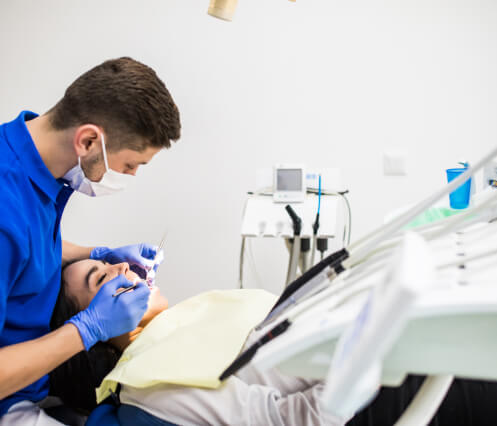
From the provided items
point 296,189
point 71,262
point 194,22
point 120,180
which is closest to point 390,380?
Result: point 120,180

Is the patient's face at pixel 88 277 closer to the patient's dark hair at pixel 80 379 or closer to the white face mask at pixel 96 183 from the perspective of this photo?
the patient's dark hair at pixel 80 379

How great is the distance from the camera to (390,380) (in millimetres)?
456

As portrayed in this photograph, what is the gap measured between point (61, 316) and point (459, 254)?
1.21 m

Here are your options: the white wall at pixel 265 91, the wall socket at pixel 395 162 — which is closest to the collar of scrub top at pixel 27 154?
the white wall at pixel 265 91

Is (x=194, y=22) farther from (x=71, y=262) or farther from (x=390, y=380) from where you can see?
(x=390, y=380)

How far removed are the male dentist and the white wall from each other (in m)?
1.14

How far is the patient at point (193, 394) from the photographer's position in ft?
3.46

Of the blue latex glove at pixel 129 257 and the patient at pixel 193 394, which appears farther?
the blue latex glove at pixel 129 257

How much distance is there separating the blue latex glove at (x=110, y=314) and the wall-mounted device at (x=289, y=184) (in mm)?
813

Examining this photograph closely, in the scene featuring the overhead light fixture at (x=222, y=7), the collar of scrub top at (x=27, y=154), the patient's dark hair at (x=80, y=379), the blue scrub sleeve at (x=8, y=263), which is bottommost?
the patient's dark hair at (x=80, y=379)

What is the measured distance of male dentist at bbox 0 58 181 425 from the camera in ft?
3.54

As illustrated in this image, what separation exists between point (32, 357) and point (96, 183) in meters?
0.48

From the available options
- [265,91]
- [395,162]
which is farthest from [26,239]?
[395,162]

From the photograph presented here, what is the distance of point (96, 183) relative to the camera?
4.07ft
